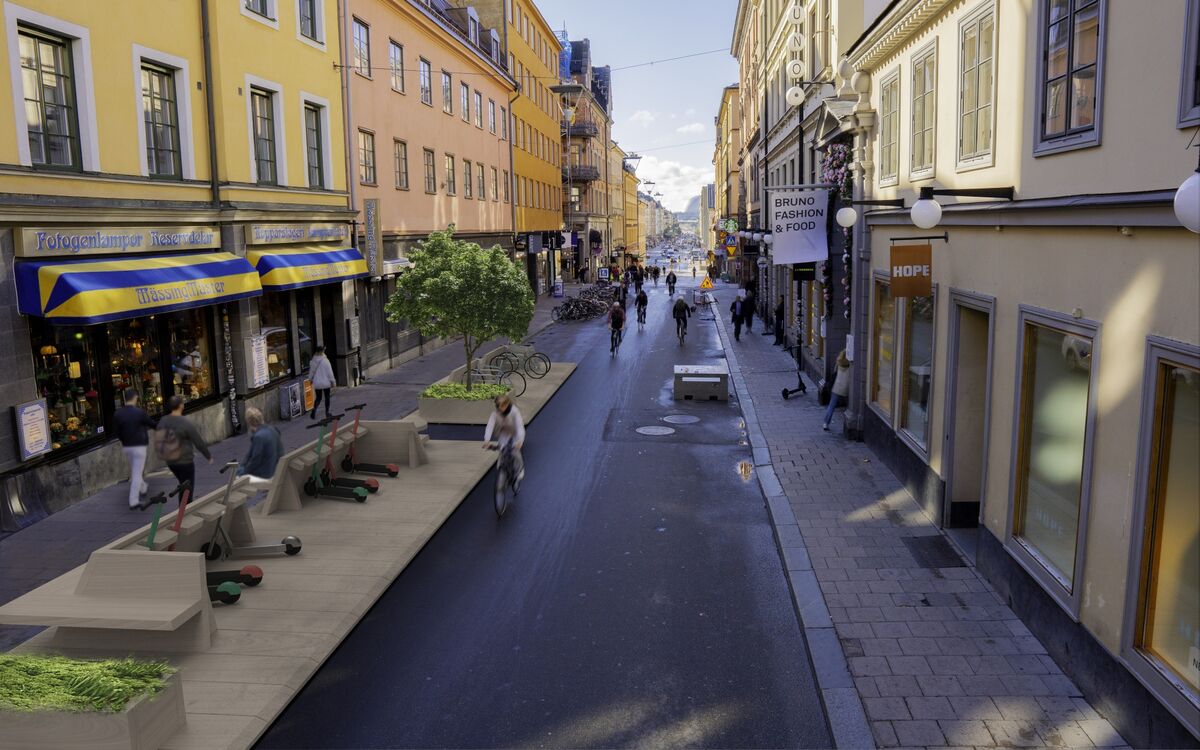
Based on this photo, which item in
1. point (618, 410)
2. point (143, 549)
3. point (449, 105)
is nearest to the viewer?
point (143, 549)

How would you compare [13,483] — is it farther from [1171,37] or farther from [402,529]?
[1171,37]

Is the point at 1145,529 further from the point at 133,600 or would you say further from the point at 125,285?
the point at 125,285

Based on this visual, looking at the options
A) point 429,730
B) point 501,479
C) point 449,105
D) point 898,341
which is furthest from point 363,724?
point 449,105

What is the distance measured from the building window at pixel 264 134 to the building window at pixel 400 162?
7.37 meters

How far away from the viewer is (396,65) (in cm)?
2620

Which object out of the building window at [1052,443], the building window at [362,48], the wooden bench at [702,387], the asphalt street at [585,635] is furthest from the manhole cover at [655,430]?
the building window at [362,48]

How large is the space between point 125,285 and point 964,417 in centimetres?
1145

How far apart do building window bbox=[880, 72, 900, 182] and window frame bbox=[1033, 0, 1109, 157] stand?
17.0ft

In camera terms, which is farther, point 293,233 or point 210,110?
point 293,233

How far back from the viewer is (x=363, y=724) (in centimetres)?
643

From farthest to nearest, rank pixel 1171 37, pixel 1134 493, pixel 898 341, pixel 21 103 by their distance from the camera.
Result: pixel 898 341 → pixel 21 103 → pixel 1134 493 → pixel 1171 37

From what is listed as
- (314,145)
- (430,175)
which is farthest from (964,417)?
(430,175)

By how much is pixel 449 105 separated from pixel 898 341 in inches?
926

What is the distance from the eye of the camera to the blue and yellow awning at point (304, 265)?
17.4 metres
